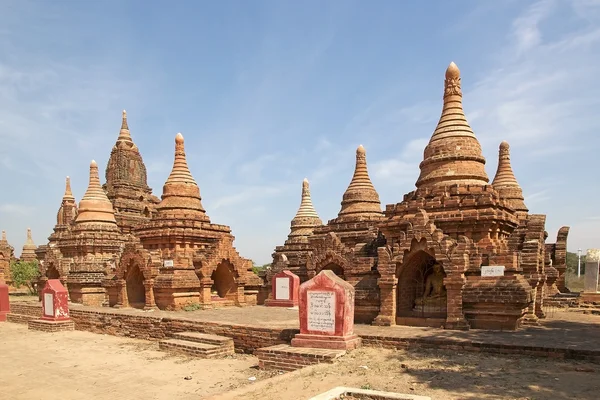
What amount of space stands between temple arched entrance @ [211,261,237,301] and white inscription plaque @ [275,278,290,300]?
81.2 inches

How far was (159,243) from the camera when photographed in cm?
2373

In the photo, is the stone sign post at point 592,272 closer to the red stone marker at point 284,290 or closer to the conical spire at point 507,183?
the conical spire at point 507,183

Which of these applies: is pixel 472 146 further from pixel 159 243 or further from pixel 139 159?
pixel 139 159

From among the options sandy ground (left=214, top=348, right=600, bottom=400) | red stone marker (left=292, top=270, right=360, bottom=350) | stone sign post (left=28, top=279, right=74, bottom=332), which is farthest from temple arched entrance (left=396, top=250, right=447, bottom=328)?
stone sign post (left=28, top=279, right=74, bottom=332)

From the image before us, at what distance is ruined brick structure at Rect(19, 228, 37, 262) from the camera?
4756 centimetres

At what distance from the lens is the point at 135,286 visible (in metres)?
23.7

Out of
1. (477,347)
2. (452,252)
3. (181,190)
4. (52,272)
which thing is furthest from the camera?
(52,272)

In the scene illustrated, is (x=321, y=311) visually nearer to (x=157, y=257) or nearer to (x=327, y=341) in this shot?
(x=327, y=341)

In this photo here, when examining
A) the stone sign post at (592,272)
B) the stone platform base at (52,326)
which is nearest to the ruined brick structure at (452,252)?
the stone sign post at (592,272)

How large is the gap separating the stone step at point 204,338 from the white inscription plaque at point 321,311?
3.20 meters

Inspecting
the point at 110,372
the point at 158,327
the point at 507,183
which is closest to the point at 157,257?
the point at 158,327

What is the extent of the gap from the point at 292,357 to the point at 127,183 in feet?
83.3

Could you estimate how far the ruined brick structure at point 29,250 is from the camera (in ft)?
156

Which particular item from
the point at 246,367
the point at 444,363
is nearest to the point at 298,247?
the point at 246,367
